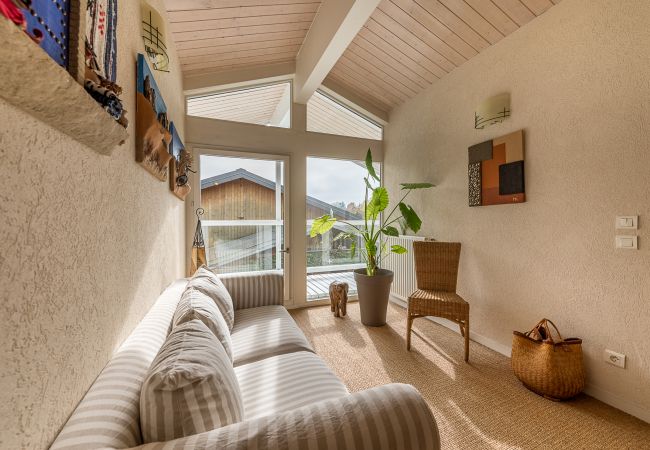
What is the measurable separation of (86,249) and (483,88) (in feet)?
10.4

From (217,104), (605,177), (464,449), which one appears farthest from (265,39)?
(464,449)

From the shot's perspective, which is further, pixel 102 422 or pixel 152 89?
pixel 152 89

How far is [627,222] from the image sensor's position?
1.73 m

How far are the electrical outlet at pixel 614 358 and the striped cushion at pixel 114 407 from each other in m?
2.57

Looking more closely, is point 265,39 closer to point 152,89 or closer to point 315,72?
point 315,72

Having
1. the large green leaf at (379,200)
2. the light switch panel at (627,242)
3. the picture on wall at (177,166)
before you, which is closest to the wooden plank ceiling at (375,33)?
the picture on wall at (177,166)

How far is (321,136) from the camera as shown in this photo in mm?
3781

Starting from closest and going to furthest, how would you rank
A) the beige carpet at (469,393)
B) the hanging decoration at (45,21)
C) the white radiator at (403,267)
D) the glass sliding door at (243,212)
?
the hanging decoration at (45,21), the beige carpet at (469,393), the glass sliding door at (243,212), the white radiator at (403,267)

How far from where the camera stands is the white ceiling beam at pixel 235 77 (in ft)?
10.1

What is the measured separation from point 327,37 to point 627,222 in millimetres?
2506

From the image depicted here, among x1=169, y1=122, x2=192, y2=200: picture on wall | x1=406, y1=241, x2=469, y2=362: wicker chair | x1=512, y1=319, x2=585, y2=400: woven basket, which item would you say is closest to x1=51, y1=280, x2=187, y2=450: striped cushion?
x1=169, y1=122, x2=192, y2=200: picture on wall

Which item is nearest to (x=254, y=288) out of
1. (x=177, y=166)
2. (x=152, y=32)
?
(x=177, y=166)

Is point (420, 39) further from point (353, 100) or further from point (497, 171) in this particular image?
point (497, 171)

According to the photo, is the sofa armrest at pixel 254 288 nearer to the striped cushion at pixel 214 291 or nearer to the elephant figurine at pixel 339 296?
the striped cushion at pixel 214 291
